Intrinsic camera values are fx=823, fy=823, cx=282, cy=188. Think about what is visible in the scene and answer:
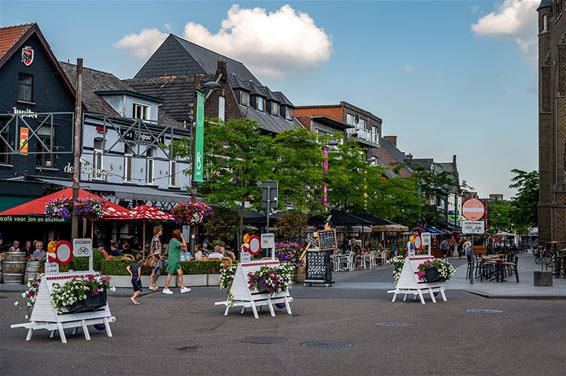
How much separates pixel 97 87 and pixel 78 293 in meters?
32.5

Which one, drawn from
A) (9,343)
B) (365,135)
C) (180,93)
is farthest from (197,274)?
(365,135)

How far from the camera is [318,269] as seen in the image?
25.7 metres

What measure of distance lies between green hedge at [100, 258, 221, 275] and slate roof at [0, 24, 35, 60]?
14.6 m

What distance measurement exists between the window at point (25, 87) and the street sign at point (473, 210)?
2078 centimetres

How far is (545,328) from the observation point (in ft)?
48.0

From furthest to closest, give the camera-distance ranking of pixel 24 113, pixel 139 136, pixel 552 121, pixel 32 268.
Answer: pixel 552 121 → pixel 139 136 → pixel 24 113 → pixel 32 268

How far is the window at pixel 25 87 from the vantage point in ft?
119

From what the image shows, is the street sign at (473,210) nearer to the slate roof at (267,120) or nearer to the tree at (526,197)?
the slate roof at (267,120)

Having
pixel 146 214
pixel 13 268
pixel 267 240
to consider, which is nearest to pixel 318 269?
pixel 267 240

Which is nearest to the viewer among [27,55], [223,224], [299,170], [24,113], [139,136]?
[24,113]

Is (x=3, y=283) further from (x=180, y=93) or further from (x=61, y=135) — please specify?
(x=180, y=93)

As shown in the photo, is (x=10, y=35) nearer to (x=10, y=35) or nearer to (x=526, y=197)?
(x=10, y=35)

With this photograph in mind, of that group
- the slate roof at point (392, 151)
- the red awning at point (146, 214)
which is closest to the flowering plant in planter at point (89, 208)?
the red awning at point (146, 214)

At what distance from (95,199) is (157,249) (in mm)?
2775
